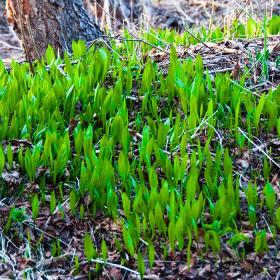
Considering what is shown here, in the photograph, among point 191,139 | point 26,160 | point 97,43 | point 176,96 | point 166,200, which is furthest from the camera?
point 97,43

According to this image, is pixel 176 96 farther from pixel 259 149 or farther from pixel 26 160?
pixel 26 160

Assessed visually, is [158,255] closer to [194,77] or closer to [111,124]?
[111,124]

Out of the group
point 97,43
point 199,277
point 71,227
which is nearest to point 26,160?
point 71,227

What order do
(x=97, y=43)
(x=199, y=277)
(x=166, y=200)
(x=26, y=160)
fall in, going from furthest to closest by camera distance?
(x=97, y=43), (x=26, y=160), (x=166, y=200), (x=199, y=277)

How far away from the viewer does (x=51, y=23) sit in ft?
15.6

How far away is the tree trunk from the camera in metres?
4.69

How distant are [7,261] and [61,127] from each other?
999 millimetres

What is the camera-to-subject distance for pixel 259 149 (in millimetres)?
A: 3117

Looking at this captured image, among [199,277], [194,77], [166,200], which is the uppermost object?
[194,77]

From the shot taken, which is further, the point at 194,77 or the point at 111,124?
the point at 194,77

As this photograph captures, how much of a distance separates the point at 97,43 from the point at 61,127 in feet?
4.88

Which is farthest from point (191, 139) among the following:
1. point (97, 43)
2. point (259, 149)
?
point (97, 43)

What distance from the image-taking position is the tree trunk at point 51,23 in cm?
469

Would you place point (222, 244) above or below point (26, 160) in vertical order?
below
